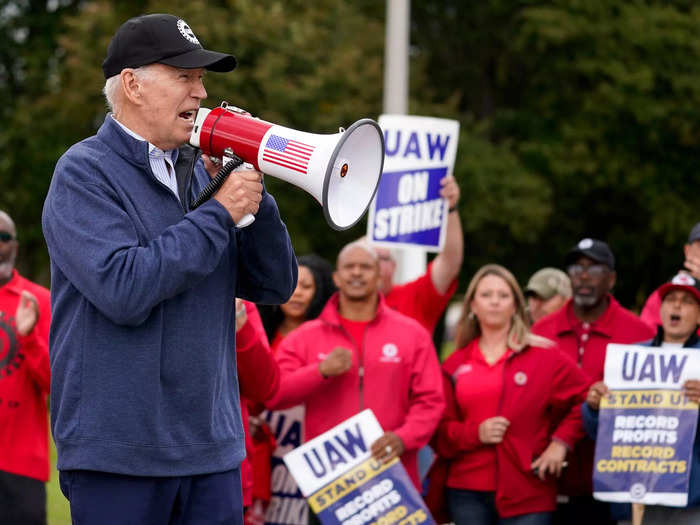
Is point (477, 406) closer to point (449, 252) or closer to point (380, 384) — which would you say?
point (380, 384)

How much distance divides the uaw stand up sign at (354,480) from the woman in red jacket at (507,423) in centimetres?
41

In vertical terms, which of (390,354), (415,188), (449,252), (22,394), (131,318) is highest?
(415,188)

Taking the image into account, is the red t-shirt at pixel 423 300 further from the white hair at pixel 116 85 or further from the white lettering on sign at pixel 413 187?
the white hair at pixel 116 85

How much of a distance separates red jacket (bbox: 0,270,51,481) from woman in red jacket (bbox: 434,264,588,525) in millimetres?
1962

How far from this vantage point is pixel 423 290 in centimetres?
717

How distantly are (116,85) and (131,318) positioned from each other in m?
0.69

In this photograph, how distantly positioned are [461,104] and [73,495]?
26.1m

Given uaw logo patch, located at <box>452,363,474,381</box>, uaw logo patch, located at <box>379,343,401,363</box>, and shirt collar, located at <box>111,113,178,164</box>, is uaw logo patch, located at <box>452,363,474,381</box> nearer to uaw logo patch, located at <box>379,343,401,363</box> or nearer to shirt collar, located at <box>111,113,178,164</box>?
uaw logo patch, located at <box>379,343,401,363</box>

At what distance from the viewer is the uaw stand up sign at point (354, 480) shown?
561 cm

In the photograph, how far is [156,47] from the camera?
3.14 m

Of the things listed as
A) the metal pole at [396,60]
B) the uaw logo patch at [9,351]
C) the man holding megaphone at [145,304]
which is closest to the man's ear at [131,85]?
the man holding megaphone at [145,304]

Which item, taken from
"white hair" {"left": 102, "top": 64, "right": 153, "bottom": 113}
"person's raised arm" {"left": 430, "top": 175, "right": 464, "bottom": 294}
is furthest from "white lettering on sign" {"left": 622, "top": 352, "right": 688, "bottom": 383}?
"white hair" {"left": 102, "top": 64, "right": 153, "bottom": 113}

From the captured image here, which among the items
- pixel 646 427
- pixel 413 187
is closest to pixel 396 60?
pixel 413 187

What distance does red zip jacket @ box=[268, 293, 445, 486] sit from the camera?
595 centimetres
